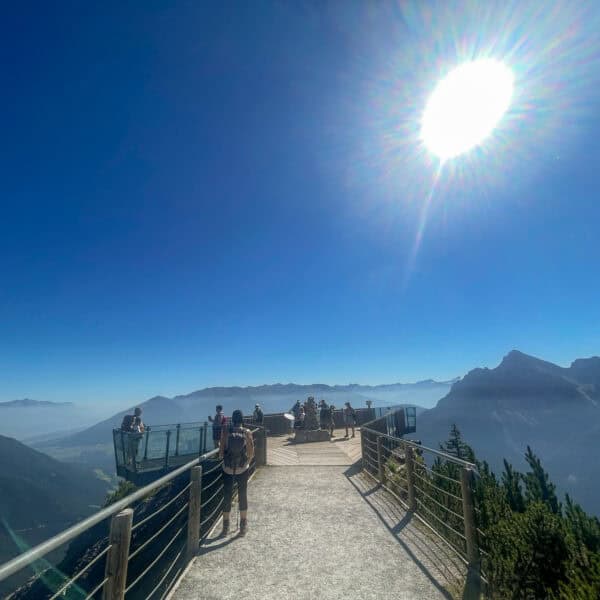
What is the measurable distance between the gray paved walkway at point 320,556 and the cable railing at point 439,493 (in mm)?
387

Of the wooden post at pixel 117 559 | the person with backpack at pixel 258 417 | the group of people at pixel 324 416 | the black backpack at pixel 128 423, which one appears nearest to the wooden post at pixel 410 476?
the wooden post at pixel 117 559

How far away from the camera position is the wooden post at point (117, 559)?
135 inches

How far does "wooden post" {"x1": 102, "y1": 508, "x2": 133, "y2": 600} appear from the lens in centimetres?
344

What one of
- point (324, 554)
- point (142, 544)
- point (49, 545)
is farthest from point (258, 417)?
point (49, 545)

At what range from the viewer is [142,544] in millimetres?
5117

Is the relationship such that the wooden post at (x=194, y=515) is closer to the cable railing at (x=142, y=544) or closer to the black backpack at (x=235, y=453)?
the cable railing at (x=142, y=544)

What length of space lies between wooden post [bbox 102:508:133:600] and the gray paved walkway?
1312mm

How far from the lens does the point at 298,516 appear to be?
7.02m

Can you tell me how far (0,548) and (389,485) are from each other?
13892 cm

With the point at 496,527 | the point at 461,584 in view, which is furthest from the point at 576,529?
the point at 461,584

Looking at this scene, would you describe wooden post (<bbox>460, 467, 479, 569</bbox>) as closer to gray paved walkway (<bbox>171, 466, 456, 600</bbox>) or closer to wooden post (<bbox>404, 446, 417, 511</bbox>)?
gray paved walkway (<bbox>171, 466, 456, 600</bbox>)

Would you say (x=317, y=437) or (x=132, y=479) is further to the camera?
(x=317, y=437)

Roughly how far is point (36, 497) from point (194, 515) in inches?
7207

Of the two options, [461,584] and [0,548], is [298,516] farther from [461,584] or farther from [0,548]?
[0,548]
